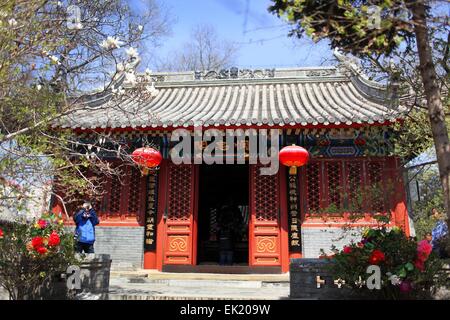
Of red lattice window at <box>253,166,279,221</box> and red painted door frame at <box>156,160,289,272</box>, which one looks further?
red lattice window at <box>253,166,279,221</box>

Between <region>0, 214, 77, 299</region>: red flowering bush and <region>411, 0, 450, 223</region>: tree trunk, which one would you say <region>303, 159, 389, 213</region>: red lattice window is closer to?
<region>0, 214, 77, 299</region>: red flowering bush

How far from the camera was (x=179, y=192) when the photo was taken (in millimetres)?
8391

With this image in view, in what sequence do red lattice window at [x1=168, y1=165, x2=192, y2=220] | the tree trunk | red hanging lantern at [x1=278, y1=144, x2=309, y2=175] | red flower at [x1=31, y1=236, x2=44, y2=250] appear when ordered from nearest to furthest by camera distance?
the tree trunk, red flower at [x1=31, y1=236, x2=44, y2=250], red hanging lantern at [x1=278, y1=144, x2=309, y2=175], red lattice window at [x1=168, y1=165, x2=192, y2=220]

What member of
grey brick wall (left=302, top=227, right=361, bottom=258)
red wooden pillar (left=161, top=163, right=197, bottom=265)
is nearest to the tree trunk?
grey brick wall (left=302, top=227, right=361, bottom=258)

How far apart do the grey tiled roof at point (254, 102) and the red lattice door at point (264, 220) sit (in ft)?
4.43

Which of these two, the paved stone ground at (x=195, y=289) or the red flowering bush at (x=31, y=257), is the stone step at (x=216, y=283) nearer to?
the paved stone ground at (x=195, y=289)

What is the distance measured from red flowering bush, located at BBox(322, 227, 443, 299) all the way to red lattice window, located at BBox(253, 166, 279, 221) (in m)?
3.69

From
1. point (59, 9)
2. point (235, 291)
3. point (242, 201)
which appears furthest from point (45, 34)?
point (242, 201)

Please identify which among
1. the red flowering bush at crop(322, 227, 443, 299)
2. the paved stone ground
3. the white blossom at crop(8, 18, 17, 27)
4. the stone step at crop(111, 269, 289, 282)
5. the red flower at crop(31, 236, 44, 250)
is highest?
the white blossom at crop(8, 18, 17, 27)

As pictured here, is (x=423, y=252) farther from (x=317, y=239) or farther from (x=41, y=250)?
(x=41, y=250)

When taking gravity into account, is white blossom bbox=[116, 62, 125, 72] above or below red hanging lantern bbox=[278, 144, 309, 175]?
above

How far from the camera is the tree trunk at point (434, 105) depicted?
2.84 metres

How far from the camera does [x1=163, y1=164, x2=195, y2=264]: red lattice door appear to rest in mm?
8094

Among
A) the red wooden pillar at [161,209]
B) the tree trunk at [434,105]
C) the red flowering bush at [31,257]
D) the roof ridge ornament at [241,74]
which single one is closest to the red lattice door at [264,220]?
the red wooden pillar at [161,209]
